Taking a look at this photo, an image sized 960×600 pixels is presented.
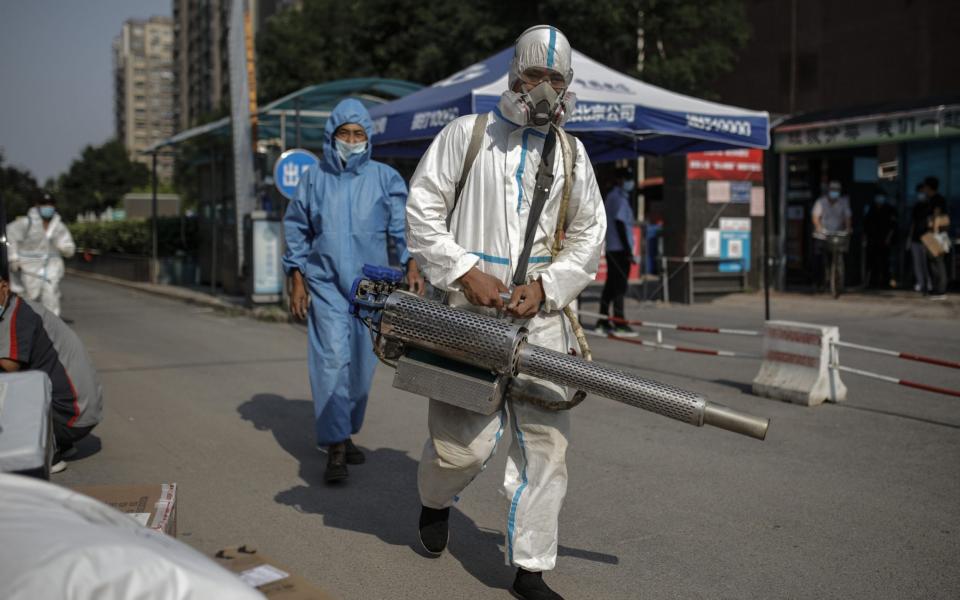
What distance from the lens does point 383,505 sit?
16.0ft

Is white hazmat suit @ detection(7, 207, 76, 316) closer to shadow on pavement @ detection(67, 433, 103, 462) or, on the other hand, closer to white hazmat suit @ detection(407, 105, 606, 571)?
shadow on pavement @ detection(67, 433, 103, 462)

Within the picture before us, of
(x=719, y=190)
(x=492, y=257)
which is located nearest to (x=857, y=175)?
(x=719, y=190)

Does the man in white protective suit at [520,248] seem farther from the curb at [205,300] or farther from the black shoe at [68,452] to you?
the curb at [205,300]

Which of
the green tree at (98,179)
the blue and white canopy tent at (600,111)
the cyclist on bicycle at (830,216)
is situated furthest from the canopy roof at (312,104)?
the green tree at (98,179)

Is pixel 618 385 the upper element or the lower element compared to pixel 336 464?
upper

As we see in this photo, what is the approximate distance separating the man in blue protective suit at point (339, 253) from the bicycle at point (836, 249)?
12.6m

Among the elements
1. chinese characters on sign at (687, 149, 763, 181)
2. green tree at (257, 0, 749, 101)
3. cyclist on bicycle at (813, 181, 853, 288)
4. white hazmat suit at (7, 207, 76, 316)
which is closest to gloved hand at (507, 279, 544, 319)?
white hazmat suit at (7, 207, 76, 316)

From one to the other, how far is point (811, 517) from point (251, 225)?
41.3 ft

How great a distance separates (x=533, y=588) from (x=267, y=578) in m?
1.15

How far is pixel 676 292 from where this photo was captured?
16.6 m

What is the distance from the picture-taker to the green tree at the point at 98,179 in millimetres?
80000

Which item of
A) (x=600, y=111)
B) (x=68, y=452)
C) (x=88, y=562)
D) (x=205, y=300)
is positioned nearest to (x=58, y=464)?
(x=68, y=452)

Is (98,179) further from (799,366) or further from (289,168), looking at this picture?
(799,366)

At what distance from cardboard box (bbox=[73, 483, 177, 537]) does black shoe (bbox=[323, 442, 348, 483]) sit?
1.56m
